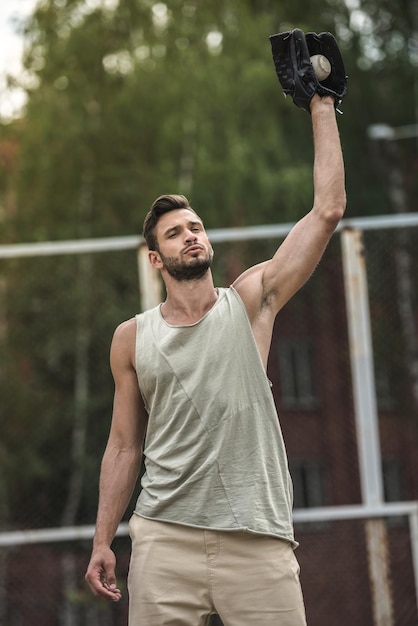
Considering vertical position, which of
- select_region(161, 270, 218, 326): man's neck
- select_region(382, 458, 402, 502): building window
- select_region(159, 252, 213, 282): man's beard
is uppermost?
select_region(159, 252, 213, 282): man's beard

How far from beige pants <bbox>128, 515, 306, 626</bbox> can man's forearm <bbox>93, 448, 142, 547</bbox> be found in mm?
222

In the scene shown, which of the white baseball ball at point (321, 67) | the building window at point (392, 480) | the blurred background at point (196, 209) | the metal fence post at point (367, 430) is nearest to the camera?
the white baseball ball at point (321, 67)

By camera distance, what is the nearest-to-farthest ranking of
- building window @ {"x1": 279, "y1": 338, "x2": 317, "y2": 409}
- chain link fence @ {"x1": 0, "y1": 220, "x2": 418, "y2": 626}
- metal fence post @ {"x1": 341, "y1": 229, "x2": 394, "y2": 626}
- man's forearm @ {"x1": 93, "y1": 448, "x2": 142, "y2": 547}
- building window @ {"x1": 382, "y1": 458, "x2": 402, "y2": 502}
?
1. man's forearm @ {"x1": 93, "y1": 448, "x2": 142, "y2": 547}
2. metal fence post @ {"x1": 341, "y1": 229, "x2": 394, "y2": 626}
3. chain link fence @ {"x1": 0, "y1": 220, "x2": 418, "y2": 626}
4. building window @ {"x1": 279, "y1": 338, "x2": 317, "y2": 409}
5. building window @ {"x1": 382, "y1": 458, "x2": 402, "y2": 502}

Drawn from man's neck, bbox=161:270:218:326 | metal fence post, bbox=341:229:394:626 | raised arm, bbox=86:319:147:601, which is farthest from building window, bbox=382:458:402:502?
man's neck, bbox=161:270:218:326

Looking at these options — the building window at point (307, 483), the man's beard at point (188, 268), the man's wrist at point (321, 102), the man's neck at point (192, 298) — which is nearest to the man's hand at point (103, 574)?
the man's neck at point (192, 298)

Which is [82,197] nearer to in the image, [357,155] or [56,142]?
[56,142]

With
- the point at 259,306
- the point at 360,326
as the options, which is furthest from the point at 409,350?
the point at 259,306

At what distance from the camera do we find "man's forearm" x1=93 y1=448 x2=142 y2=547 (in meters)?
3.25

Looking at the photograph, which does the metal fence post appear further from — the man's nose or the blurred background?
the blurred background

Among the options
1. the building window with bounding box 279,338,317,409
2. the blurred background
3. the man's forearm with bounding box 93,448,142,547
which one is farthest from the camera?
the building window with bounding box 279,338,317,409

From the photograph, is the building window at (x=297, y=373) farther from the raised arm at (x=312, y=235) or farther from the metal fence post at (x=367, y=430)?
the raised arm at (x=312, y=235)

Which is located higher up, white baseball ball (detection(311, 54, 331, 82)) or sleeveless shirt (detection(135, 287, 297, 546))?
white baseball ball (detection(311, 54, 331, 82))

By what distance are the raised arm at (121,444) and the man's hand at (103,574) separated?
27 mm

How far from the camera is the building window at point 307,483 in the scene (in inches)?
463
